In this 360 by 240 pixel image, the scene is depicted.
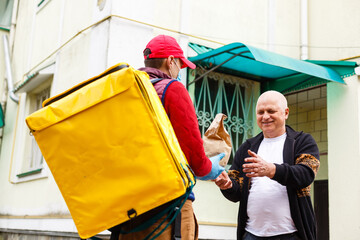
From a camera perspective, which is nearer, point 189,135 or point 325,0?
point 189,135

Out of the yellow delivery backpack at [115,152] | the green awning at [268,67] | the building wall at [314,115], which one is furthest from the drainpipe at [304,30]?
the yellow delivery backpack at [115,152]

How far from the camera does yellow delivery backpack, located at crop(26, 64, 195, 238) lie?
2201 mm

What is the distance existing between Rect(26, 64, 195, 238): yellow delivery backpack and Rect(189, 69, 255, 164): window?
4442mm

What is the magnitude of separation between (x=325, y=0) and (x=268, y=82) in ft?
5.13

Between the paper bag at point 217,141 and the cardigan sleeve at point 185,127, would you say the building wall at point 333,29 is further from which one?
the cardigan sleeve at point 185,127

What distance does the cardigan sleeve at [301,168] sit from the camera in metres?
3.00

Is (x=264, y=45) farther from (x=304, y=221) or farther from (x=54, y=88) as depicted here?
(x=304, y=221)

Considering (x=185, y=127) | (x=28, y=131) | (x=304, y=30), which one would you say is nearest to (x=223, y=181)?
(x=185, y=127)

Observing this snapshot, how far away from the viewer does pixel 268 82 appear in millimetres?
7613

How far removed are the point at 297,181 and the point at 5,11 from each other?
10125 millimetres

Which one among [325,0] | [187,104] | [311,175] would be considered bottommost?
[311,175]

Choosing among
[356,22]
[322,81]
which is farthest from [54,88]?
[356,22]

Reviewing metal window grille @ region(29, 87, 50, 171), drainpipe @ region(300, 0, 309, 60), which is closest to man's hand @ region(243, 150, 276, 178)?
drainpipe @ region(300, 0, 309, 60)

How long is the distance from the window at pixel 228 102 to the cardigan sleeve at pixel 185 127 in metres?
4.25
